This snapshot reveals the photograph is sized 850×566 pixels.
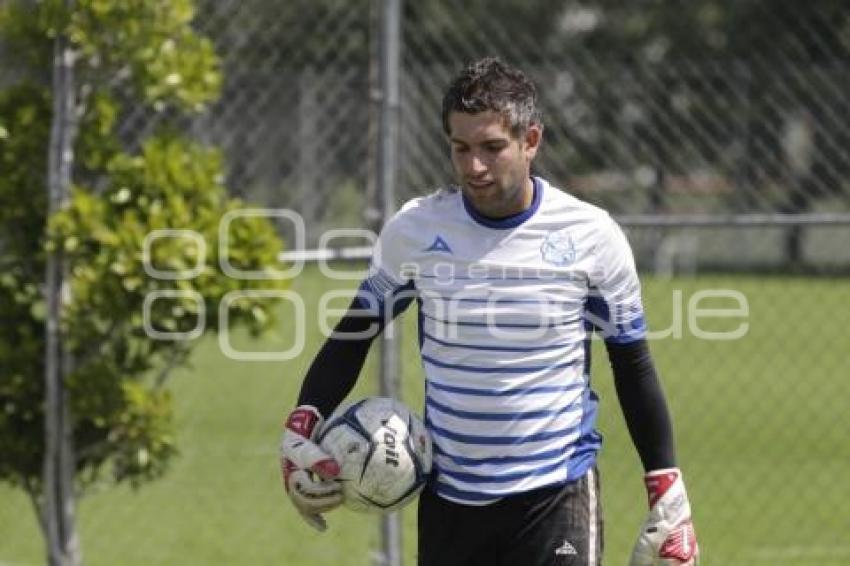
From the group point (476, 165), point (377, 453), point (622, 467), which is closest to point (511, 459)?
point (377, 453)

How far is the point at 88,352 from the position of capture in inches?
258

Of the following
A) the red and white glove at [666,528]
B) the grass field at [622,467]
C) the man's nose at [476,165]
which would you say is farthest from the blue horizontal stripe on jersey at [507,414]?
the grass field at [622,467]

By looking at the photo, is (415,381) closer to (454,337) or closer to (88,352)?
(88,352)

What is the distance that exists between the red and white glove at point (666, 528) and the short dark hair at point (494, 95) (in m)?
1.01

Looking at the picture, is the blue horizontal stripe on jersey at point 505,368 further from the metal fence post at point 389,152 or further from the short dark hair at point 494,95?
the metal fence post at point 389,152

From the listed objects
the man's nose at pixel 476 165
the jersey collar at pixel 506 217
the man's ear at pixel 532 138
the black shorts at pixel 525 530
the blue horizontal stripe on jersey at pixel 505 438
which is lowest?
the black shorts at pixel 525 530

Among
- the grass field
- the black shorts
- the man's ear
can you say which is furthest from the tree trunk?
the man's ear

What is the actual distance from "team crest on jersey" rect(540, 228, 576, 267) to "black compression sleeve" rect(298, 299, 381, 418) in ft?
1.77

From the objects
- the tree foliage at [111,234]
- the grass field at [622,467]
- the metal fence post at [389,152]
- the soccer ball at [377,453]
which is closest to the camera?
the soccer ball at [377,453]

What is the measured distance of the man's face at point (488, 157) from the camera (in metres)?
4.39

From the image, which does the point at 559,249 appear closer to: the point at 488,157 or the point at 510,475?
the point at 488,157

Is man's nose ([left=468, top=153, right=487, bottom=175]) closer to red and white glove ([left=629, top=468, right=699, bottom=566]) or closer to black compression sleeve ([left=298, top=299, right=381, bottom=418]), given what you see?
black compression sleeve ([left=298, top=299, right=381, bottom=418])

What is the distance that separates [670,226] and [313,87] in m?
5.02

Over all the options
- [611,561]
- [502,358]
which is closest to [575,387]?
[502,358]
